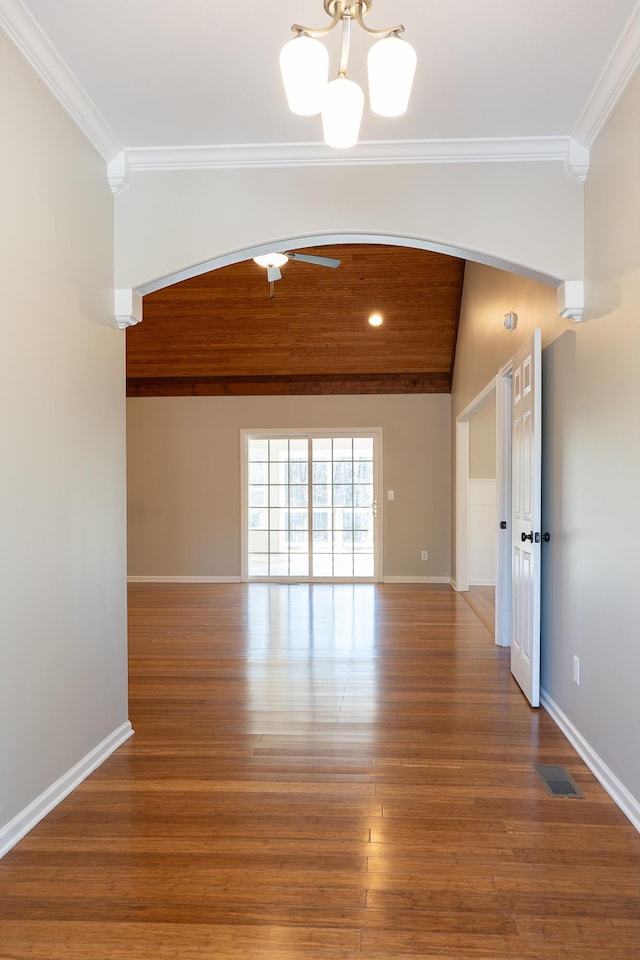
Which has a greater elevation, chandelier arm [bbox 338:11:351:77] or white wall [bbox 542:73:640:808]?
chandelier arm [bbox 338:11:351:77]

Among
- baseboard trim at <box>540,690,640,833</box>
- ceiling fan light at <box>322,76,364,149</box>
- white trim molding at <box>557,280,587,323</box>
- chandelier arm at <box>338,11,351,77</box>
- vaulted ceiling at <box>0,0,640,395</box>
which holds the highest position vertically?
vaulted ceiling at <box>0,0,640,395</box>

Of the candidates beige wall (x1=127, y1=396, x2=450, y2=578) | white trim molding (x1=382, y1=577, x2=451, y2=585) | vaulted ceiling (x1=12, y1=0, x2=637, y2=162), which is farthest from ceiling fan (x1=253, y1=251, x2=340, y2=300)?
white trim molding (x1=382, y1=577, x2=451, y2=585)

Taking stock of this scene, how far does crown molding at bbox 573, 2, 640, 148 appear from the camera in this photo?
258 cm

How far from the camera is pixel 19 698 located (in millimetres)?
2555

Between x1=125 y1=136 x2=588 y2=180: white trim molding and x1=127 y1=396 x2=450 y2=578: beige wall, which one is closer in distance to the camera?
x1=125 y1=136 x2=588 y2=180: white trim molding

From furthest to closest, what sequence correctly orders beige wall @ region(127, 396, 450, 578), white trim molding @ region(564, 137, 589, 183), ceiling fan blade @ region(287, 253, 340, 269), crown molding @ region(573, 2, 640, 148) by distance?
beige wall @ region(127, 396, 450, 578), ceiling fan blade @ region(287, 253, 340, 269), white trim molding @ region(564, 137, 589, 183), crown molding @ region(573, 2, 640, 148)

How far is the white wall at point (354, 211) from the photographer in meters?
3.44

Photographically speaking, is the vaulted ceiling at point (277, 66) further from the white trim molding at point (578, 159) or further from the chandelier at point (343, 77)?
the chandelier at point (343, 77)

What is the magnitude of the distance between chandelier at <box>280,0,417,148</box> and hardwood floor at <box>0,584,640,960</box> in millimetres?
2242

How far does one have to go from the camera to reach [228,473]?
9641 millimetres

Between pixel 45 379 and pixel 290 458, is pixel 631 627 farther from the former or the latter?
pixel 290 458

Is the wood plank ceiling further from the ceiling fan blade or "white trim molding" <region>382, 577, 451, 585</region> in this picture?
"white trim molding" <region>382, 577, 451, 585</region>

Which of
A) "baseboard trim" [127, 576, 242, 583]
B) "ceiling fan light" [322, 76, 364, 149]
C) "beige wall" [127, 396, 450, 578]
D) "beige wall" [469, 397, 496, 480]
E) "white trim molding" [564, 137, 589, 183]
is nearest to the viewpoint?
"ceiling fan light" [322, 76, 364, 149]

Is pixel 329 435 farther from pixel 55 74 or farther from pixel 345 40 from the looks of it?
pixel 345 40
